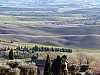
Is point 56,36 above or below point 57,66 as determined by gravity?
below

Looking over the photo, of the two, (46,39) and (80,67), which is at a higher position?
(80,67)

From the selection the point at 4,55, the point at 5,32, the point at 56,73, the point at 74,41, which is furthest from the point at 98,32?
the point at 56,73

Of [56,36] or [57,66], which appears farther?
[56,36]

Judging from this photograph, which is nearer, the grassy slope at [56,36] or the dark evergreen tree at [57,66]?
the dark evergreen tree at [57,66]

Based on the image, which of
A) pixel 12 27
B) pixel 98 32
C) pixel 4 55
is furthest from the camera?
pixel 12 27

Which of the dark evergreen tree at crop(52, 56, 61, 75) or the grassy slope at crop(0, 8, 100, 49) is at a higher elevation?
the dark evergreen tree at crop(52, 56, 61, 75)

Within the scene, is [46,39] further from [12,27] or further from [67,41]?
[12,27]

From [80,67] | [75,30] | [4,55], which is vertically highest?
[80,67]

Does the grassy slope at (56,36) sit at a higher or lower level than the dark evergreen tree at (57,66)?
lower

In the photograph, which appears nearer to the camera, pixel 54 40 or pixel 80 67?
pixel 80 67

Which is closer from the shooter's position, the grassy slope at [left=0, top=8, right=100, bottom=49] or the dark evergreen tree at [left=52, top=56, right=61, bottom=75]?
the dark evergreen tree at [left=52, top=56, right=61, bottom=75]

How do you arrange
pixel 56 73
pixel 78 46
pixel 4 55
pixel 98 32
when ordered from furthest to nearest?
1. pixel 98 32
2. pixel 78 46
3. pixel 4 55
4. pixel 56 73
